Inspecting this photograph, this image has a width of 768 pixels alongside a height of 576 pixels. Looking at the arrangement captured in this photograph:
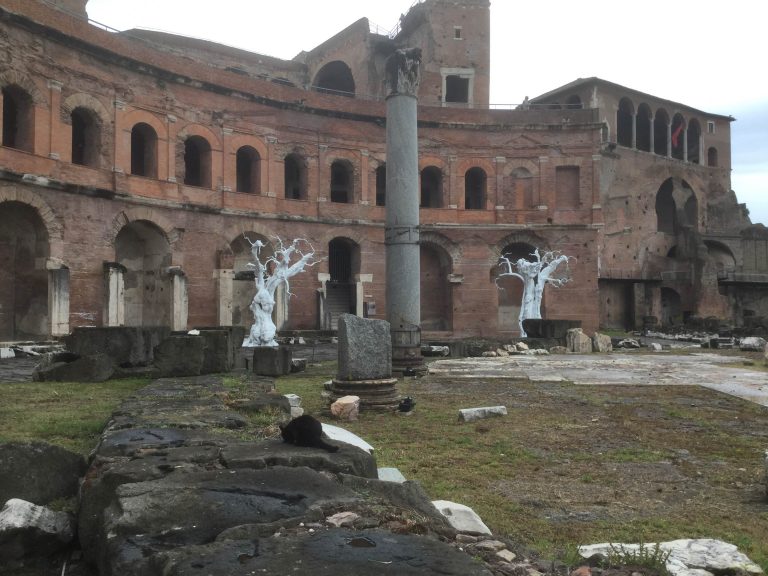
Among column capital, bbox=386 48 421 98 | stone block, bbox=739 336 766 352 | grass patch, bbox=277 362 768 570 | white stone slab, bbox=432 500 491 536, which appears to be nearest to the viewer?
white stone slab, bbox=432 500 491 536

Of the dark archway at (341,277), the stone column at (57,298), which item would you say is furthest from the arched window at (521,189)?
the stone column at (57,298)

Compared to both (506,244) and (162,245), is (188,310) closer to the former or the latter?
(162,245)

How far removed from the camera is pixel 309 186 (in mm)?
25188

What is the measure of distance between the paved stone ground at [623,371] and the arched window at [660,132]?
28.7 metres

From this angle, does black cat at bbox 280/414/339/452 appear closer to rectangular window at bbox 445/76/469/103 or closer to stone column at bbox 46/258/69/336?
stone column at bbox 46/258/69/336

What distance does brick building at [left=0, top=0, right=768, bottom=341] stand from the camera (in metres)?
17.9

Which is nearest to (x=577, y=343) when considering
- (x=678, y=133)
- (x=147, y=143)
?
(x=147, y=143)

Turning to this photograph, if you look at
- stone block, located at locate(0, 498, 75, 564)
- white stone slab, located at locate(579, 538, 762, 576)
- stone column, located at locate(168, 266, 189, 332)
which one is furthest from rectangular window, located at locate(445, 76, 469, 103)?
stone block, located at locate(0, 498, 75, 564)

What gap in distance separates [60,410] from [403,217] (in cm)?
755

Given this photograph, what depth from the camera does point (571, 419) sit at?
748cm

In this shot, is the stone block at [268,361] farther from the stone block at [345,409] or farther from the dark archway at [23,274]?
the dark archway at [23,274]

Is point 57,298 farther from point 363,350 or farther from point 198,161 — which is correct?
point 363,350

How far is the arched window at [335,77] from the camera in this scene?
1357 inches

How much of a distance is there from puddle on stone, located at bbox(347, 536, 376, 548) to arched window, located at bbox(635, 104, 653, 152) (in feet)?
138
